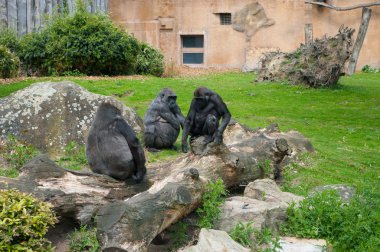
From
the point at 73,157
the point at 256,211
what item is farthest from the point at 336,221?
the point at 73,157

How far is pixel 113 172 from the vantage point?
823 centimetres

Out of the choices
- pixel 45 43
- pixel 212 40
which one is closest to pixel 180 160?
pixel 45 43

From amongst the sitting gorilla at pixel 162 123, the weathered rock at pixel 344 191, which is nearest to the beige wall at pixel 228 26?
the sitting gorilla at pixel 162 123

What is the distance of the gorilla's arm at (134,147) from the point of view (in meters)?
8.23

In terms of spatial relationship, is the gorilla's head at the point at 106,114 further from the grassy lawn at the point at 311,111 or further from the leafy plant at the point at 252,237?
the grassy lawn at the point at 311,111

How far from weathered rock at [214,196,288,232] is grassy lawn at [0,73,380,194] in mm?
1531

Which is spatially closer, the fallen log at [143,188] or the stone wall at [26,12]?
the fallen log at [143,188]

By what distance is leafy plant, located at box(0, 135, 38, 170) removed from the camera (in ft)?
33.0

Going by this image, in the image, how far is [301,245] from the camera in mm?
7047

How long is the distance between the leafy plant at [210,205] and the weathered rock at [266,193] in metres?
0.73

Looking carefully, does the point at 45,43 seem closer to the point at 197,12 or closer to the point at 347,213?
the point at 197,12

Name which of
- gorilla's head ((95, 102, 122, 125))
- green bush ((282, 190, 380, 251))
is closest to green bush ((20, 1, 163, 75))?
gorilla's head ((95, 102, 122, 125))

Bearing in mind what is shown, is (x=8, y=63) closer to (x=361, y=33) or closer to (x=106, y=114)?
(x=106, y=114)

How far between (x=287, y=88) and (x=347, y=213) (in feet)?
41.3
